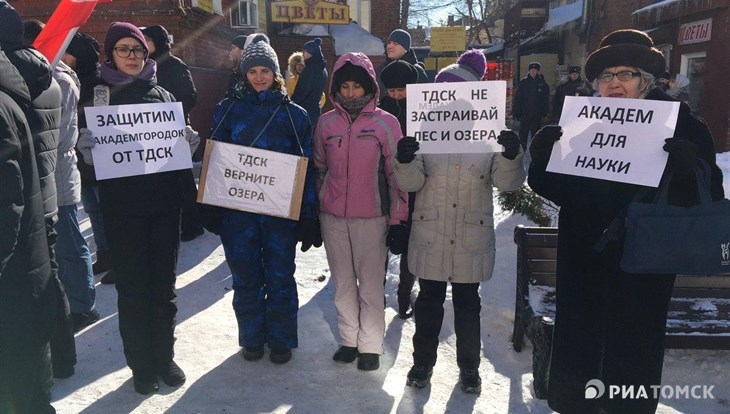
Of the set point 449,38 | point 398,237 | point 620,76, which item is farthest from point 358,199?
point 449,38

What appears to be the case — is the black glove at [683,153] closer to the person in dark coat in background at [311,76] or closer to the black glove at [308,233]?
the black glove at [308,233]

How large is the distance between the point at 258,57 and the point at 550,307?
253cm

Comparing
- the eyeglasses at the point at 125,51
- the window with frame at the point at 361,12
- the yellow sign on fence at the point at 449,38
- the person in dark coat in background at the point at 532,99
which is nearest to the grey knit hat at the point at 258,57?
the eyeglasses at the point at 125,51

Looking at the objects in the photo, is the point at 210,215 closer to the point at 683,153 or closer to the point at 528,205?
the point at 683,153

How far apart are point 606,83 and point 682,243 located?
78 centimetres

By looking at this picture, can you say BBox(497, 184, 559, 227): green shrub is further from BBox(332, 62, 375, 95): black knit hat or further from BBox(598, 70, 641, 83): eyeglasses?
BBox(598, 70, 641, 83): eyeglasses

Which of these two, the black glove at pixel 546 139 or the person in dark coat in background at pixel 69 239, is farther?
the person in dark coat in background at pixel 69 239

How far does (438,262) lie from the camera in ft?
10.7

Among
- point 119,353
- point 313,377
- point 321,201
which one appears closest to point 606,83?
point 321,201

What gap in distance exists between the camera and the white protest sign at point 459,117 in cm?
304

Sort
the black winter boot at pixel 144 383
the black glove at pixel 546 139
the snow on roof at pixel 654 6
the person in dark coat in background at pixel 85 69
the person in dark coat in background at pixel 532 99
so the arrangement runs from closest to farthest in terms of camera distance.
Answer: the black glove at pixel 546 139
the black winter boot at pixel 144 383
the person in dark coat in background at pixel 85 69
the snow on roof at pixel 654 6
the person in dark coat in background at pixel 532 99

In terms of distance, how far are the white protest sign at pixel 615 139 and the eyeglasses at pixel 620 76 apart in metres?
0.10

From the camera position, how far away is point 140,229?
10.6 feet

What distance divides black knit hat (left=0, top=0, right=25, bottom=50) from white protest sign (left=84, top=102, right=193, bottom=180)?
0.55m
